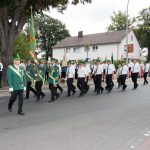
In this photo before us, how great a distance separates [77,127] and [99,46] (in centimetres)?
5687

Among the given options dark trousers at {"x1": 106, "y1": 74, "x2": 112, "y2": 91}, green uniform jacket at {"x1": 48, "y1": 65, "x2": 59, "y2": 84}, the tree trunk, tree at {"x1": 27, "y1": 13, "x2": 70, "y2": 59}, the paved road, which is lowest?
the paved road

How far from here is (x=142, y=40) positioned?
69125 millimetres

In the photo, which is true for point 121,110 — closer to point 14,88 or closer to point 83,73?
point 14,88

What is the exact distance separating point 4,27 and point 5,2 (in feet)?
10.3

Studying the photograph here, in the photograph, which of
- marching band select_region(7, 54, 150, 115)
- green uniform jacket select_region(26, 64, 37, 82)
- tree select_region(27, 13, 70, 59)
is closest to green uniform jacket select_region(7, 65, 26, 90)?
marching band select_region(7, 54, 150, 115)

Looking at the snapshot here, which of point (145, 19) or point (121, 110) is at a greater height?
point (145, 19)

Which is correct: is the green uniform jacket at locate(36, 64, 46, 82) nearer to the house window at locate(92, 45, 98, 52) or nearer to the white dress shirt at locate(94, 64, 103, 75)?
the white dress shirt at locate(94, 64, 103, 75)

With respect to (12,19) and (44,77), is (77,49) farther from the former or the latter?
(44,77)

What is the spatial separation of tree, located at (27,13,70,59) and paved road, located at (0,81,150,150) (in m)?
81.1

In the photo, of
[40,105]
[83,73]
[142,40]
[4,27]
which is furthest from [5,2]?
[142,40]

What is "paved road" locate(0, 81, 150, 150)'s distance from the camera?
7.37 meters

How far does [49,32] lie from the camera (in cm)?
9488

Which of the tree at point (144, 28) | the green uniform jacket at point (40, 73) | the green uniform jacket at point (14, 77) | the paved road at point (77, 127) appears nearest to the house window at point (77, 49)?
the tree at point (144, 28)

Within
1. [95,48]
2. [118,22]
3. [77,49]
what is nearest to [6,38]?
[95,48]
